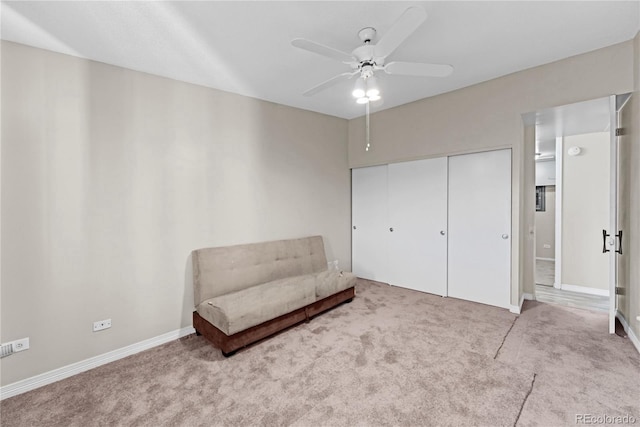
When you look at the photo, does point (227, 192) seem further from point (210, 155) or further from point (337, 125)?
point (337, 125)

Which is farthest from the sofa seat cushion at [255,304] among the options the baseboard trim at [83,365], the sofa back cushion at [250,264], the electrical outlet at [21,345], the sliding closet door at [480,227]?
the sliding closet door at [480,227]

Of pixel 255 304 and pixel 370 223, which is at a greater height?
pixel 370 223

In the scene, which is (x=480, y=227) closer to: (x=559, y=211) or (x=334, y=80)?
(x=559, y=211)

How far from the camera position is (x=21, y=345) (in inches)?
83.3

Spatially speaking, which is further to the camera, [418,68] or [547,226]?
[547,226]

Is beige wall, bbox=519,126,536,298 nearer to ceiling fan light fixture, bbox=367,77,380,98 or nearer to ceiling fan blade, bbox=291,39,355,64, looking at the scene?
ceiling fan light fixture, bbox=367,77,380,98

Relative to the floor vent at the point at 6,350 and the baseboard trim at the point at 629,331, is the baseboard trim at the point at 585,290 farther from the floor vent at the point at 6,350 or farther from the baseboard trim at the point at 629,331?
the floor vent at the point at 6,350

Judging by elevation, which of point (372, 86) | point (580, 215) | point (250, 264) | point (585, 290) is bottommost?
point (585, 290)

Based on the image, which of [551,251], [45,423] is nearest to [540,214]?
[551,251]

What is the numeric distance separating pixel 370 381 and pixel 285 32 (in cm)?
268

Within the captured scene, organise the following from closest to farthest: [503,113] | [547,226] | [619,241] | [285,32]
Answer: [285,32] < [619,241] < [503,113] < [547,226]

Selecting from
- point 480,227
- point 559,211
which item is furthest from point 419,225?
point 559,211

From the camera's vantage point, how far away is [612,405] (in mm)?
1748

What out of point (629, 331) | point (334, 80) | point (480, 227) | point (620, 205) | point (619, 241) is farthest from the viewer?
point (480, 227)
